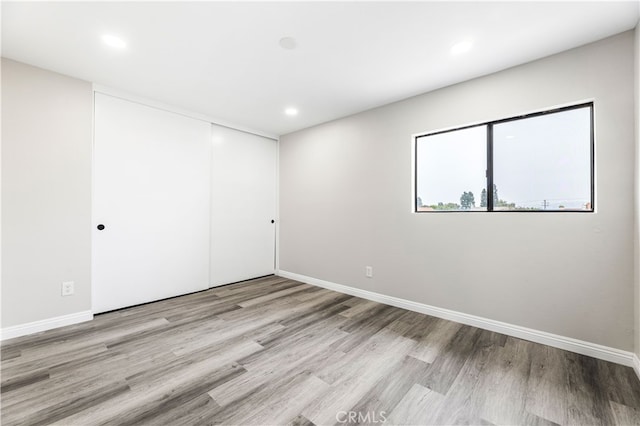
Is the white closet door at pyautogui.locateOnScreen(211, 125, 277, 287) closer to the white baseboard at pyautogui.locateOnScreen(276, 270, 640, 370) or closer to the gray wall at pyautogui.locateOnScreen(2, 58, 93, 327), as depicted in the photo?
the gray wall at pyautogui.locateOnScreen(2, 58, 93, 327)

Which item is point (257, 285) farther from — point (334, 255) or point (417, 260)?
point (417, 260)

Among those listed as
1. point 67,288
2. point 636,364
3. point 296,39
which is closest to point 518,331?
point 636,364

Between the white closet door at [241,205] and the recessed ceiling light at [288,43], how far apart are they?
219 centimetres

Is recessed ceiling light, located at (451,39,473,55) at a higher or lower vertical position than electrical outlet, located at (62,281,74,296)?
higher

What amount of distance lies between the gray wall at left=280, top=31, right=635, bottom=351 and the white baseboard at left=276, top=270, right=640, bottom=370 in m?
0.05

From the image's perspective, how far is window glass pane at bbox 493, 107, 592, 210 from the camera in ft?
7.18

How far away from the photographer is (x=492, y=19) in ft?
6.08

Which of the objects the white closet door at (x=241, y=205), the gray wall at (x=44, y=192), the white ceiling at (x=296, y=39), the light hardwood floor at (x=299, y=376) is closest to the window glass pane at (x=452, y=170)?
the white ceiling at (x=296, y=39)

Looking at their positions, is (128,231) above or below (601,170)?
below

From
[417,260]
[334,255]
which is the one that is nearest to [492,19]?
[417,260]

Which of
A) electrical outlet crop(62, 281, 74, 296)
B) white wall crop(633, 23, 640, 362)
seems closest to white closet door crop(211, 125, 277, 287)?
electrical outlet crop(62, 281, 74, 296)

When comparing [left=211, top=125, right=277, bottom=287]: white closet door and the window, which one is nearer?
the window

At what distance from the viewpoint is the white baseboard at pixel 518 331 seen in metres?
1.99

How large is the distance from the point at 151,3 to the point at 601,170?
11.6ft
